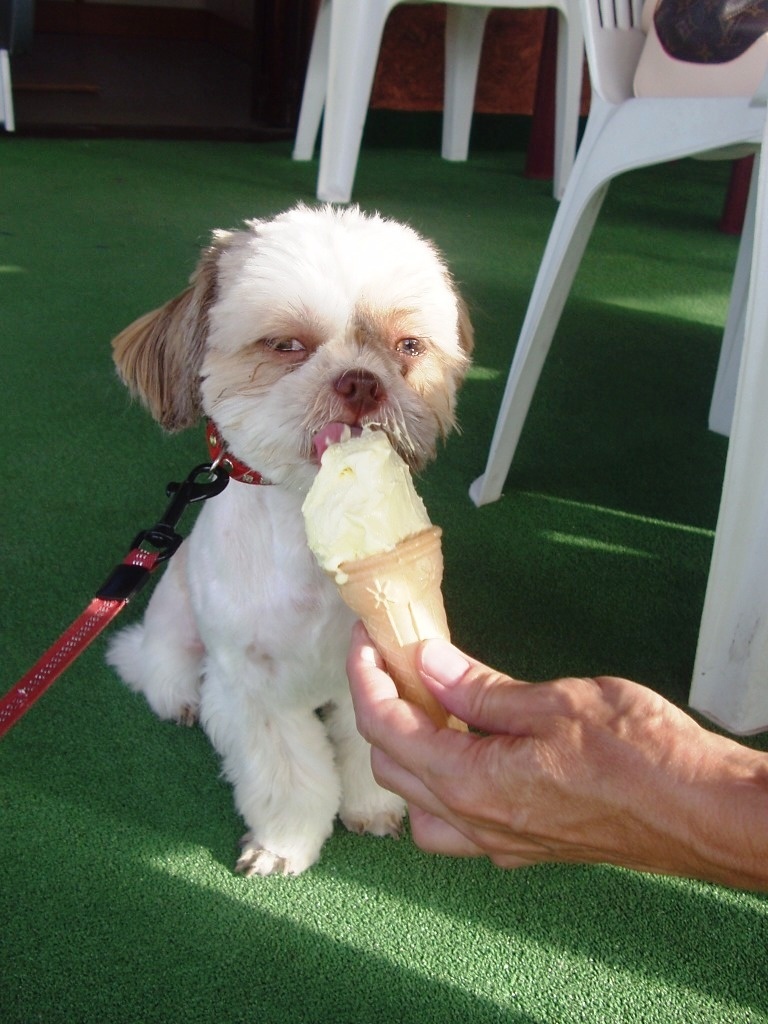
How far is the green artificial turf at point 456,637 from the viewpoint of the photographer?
1154mm

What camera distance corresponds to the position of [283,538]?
1.22m

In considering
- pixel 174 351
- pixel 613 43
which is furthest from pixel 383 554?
pixel 613 43

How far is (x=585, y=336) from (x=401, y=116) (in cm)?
313

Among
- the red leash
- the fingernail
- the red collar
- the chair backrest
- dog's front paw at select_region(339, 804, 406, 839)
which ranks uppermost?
the chair backrest

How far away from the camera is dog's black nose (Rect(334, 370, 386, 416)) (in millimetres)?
1071

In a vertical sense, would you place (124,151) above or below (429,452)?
below

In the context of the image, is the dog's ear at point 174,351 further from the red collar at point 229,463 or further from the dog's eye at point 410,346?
the dog's eye at point 410,346

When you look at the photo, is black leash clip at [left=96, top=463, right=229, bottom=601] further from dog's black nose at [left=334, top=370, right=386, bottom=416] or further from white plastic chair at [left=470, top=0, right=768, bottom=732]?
white plastic chair at [left=470, top=0, right=768, bottom=732]

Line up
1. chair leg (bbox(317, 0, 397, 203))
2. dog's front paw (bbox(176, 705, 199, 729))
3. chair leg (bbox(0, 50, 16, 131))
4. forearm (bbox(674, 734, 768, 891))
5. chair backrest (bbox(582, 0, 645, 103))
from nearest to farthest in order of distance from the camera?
forearm (bbox(674, 734, 768, 891)) < dog's front paw (bbox(176, 705, 199, 729)) < chair backrest (bbox(582, 0, 645, 103)) < chair leg (bbox(317, 0, 397, 203)) < chair leg (bbox(0, 50, 16, 131))

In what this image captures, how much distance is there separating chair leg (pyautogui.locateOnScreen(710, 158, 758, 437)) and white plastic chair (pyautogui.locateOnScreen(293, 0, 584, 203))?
199 cm

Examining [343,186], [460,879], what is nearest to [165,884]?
[460,879]

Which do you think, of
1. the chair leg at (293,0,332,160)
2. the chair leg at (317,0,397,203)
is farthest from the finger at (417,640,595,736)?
the chair leg at (293,0,332,160)

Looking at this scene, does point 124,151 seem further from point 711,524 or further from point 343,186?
point 711,524

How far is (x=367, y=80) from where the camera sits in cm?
390
